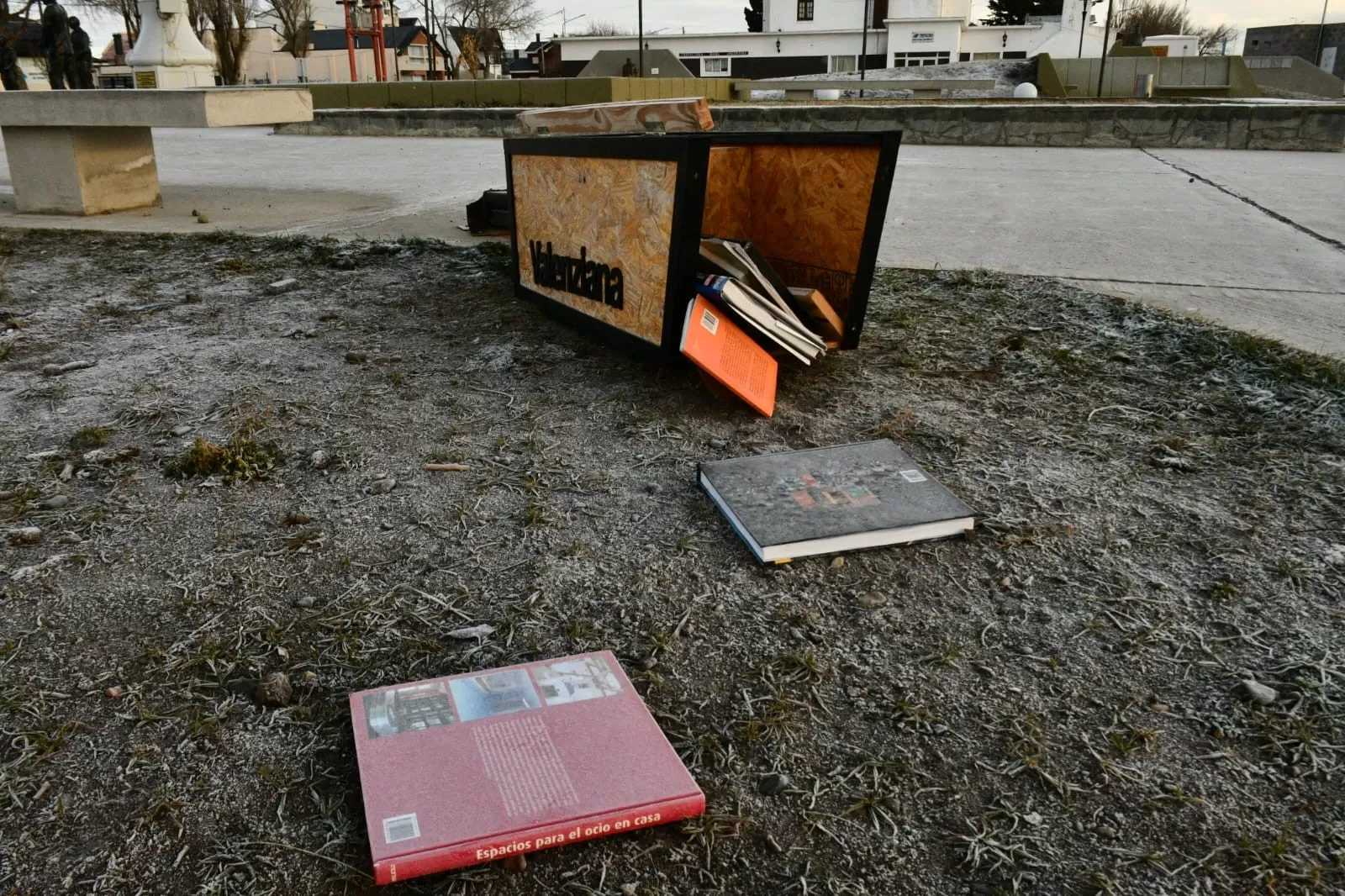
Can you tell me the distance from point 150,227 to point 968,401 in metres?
6.03

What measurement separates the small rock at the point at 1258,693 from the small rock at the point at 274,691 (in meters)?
1.89

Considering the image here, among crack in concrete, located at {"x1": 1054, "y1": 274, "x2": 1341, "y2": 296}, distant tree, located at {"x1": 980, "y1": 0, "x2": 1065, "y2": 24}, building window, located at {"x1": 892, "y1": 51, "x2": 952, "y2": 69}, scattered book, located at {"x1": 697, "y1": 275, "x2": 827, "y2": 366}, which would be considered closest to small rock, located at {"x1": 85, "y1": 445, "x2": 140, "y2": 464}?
scattered book, located at {"x1": 697, "y1": 275, "x2": 827, "y2": 366}

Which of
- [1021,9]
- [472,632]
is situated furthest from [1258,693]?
[1021,9]

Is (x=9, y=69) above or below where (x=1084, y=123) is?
above

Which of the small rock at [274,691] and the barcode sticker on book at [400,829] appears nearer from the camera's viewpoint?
the barcode sticker on book at [400,829]

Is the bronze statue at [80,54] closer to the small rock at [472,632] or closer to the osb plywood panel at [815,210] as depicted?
the osb plywood panel at [815,210]

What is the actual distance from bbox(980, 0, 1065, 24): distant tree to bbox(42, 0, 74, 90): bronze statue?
57.1 meters

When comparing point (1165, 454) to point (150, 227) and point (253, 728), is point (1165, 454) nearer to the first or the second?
point (253, 728)

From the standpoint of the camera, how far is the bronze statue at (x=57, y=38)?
9.41 meters

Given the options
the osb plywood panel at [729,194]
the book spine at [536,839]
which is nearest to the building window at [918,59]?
the osb plywood panel at [729,194]

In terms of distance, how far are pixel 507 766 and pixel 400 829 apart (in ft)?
0.68

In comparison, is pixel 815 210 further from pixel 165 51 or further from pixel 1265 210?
pixel 165 51

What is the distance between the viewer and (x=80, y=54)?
31.3ft

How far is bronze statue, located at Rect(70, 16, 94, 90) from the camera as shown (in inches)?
373
